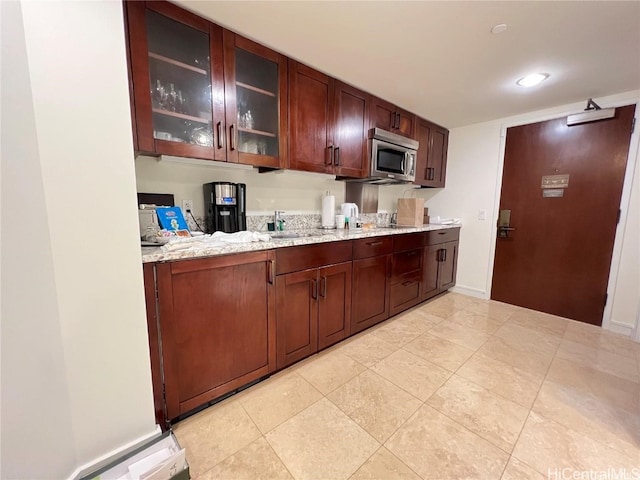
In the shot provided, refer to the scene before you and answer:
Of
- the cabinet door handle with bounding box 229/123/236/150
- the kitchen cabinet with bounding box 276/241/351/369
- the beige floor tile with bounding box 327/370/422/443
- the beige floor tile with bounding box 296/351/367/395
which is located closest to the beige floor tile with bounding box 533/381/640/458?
the beige floor tile with bounding box 327/370/422/443

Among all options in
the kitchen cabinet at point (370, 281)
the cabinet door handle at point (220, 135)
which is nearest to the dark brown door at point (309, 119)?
the cabinet door handle at point (220, 135)

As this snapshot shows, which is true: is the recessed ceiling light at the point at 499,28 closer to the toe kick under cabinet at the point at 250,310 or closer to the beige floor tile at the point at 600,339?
the toe kick under cabinet at the point at 250,310

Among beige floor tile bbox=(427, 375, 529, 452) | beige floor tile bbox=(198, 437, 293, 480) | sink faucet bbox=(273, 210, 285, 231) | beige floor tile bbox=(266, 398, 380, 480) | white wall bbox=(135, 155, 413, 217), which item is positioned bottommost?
beige floor tile bbox=(198, 437, 293, 480)

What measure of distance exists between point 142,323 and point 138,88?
3.73 feet

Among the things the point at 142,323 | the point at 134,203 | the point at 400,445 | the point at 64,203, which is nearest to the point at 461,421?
the point at 400,445

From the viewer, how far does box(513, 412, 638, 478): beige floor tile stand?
1142mm

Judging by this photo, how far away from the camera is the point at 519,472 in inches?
43.8

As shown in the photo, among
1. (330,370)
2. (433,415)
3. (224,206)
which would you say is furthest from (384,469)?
(224,206)

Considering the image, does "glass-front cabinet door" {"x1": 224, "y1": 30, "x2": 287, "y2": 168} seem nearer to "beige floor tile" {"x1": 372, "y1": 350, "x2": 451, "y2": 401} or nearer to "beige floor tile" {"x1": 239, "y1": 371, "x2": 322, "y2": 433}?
"beige floor tile" {"x1": 239, "y1": 371, "x2": 322, "y2": 433}

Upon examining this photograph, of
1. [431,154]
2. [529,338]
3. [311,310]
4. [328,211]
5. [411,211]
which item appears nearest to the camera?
[311,310]

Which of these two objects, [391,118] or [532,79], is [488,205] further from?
[391,118]

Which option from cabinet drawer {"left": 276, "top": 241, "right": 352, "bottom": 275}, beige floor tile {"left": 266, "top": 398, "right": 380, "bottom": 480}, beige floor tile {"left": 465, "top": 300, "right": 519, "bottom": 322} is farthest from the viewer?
beige floor tile {"left": 465, "top": 300, "right": 519, "bottom": 322}

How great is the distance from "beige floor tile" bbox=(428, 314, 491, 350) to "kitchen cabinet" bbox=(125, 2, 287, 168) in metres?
2.04

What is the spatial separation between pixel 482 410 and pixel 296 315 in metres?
1.21
